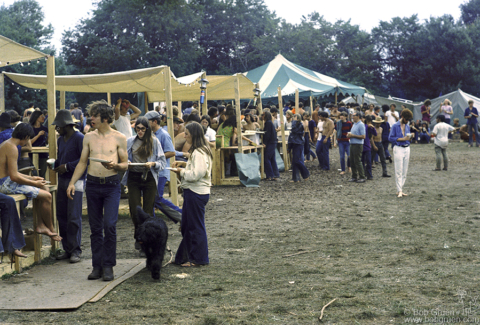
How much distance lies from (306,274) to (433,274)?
1322mm

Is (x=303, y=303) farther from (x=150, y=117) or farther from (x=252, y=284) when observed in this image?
(x=150, y=117)

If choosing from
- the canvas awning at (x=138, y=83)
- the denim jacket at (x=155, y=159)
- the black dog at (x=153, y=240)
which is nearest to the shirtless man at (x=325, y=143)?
the canvas awning at (x=138, y=83)

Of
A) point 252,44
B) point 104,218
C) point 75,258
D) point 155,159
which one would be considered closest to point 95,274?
point 104,218

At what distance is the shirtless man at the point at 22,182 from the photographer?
583 centimetres

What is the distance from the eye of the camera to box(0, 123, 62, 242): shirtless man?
5.83 m

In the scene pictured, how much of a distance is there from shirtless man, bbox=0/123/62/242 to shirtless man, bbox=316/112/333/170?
35.2 feet

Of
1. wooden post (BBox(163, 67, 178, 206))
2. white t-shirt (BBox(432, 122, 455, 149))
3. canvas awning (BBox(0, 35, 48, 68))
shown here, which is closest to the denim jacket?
canvas awning (BBox(0, 35, 48, 68))

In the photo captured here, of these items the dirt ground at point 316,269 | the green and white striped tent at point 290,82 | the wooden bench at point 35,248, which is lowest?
the dirt ground at point 316,269

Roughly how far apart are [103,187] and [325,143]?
11502 millimetres

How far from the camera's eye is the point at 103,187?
219 inches

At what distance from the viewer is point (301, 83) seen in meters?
26.5

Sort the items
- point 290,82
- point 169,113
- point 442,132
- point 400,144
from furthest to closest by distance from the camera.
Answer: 1. point 290,82
2. point 442,132
3. point 400,144
4. point 169,113

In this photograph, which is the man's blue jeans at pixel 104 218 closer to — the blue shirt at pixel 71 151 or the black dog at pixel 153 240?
the black dog at pixel 153 240

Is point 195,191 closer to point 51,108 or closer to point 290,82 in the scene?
point 51,108
